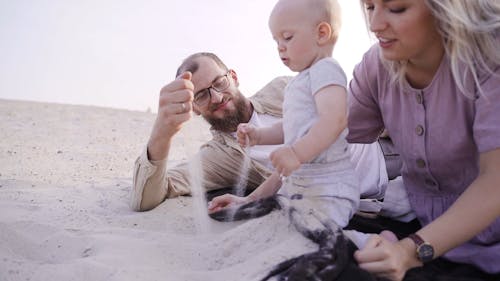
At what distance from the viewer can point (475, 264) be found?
2.22 m

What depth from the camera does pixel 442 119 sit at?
2197 mm

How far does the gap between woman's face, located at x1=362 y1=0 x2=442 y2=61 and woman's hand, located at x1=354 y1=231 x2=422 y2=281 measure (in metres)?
0.78

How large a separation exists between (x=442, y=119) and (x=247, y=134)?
3.35 ft

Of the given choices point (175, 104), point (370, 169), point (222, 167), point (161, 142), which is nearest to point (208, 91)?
point (222, 167)

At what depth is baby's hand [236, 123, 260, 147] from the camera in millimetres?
2723

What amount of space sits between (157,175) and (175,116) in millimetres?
640

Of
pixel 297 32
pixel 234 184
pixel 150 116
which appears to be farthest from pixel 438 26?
pixel 150 116

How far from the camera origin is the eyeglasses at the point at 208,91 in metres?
3.74

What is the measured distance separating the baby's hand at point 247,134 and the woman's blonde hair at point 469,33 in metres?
1.11

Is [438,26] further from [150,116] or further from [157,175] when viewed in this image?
[150,116]

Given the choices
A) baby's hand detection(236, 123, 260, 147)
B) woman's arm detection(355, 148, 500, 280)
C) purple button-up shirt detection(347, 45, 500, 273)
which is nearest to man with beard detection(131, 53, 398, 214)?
baby's hand detection(236, 123, 260, 147)

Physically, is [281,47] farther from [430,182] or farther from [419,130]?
[430,182]

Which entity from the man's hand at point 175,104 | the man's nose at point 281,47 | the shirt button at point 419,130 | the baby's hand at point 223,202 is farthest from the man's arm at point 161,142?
the shirt button at point 419,130

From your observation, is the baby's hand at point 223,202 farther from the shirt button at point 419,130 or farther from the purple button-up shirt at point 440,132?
the shirt button at point 419,130
